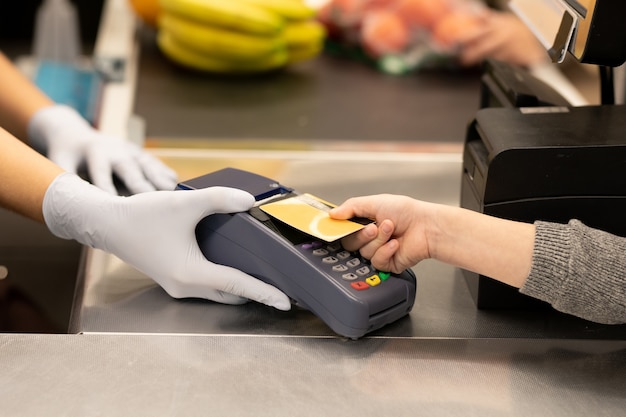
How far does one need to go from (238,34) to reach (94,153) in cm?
68

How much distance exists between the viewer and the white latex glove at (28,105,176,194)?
4.61ft

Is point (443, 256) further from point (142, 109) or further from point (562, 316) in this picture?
point (142, 109)

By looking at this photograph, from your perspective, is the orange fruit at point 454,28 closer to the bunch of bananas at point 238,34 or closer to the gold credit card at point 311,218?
the bunch of bananas at point 238,34

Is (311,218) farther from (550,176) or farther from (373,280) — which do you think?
(550,176)

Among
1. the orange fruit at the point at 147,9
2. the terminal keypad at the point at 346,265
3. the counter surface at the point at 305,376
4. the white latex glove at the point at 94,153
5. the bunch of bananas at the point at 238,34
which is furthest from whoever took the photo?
the orange fruit at the point at 147,9

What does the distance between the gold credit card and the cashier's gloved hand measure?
4 centimetres

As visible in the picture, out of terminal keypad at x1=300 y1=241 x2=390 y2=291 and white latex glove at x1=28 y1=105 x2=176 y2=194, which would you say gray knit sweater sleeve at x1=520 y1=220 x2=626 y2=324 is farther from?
white latex glove at x1=28 y1=105 x2=176 y2=194

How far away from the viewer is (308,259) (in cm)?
102

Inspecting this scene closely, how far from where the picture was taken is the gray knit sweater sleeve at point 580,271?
0.98 m

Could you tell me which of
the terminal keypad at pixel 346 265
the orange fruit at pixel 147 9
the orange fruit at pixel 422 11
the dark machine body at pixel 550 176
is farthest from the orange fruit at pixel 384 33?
the terminal keypad at pixel 346 265

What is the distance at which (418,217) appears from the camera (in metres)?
1.07

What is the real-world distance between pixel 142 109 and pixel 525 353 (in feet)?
3.69

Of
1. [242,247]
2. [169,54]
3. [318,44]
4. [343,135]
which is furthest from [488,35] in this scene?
[242,247]

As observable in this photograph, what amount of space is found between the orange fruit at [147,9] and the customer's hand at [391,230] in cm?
137
